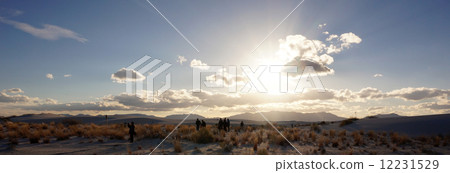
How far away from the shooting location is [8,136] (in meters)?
21.5

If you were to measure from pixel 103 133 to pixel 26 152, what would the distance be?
844 cm

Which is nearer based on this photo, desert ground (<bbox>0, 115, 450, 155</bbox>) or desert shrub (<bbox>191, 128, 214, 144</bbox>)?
desert ground (<bbox>0, 115, 450, 155</bbox>)

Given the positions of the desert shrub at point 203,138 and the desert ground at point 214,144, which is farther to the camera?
the desert shrub at point 203,138

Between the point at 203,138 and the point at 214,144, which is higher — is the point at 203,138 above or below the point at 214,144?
above

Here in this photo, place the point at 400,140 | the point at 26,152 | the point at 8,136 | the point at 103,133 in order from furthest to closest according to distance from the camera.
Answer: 1. the point at 103,133
2. the point at 8,136
3. the point at 400,140
4. the point at 26,152

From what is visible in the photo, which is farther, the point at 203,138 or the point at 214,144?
the point at 203,138
